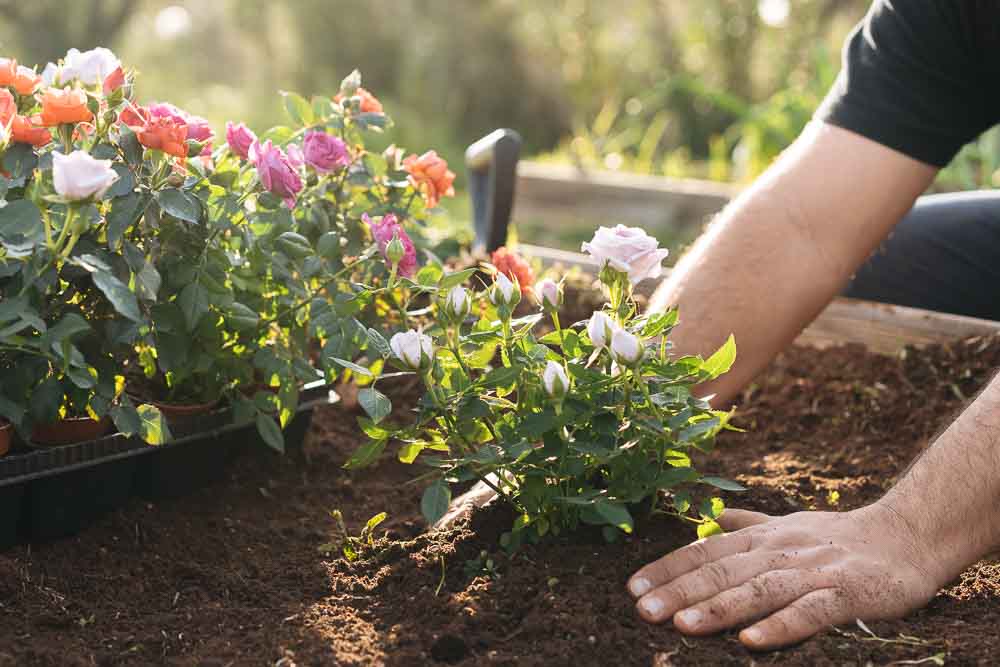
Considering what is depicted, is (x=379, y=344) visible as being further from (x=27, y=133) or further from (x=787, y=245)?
(x=787, y=245)

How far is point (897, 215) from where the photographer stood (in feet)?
6.61

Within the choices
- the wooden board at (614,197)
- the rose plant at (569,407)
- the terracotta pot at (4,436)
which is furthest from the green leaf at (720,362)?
the wooden board at (614,197)

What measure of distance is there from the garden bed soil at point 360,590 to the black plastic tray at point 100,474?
28 millimetres

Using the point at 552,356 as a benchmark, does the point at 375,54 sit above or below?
below

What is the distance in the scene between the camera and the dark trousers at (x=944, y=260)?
246 cm

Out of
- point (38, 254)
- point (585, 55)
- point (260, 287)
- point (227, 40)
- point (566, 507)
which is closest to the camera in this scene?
point (38, 254)

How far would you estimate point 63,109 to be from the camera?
4.04ft

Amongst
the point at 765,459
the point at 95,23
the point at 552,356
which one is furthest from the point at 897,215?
the point at 95,23

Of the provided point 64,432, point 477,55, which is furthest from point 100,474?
point 477,55

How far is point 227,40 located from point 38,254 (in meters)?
8.80

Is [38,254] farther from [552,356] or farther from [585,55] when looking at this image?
[585,55]

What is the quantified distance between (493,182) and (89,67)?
3.29 feet

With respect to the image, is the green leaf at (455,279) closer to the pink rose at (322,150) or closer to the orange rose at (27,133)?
the pink rose at (322,150)

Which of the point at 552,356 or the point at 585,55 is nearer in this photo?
the point at 552,356
